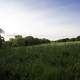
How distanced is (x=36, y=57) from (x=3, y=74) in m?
4.34

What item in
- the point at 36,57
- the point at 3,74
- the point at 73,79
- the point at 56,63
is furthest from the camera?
the point at 36,57

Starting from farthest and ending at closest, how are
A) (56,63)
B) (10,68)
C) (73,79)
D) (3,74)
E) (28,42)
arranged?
(28,42) < (56,63) < (10,68) < (3,74) < (73,79)

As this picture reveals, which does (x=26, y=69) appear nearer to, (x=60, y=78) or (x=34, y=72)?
(x=34, y=72)

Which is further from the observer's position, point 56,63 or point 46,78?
point 56,63

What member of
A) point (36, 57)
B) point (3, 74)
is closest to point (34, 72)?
point (3, 74)

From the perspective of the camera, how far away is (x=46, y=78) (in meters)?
10.1

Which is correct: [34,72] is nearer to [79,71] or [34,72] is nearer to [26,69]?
[26,69]

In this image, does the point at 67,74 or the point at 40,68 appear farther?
the point at 40,68

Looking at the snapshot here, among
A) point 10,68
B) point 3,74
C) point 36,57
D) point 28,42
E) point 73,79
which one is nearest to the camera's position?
point 73,79

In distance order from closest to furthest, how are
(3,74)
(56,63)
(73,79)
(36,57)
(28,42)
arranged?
(73,79) → (3,74) → (56,63) → (36,57) → (28,42)

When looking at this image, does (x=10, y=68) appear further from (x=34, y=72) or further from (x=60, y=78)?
(x=60, y=78)

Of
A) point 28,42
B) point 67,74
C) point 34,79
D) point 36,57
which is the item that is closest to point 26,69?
point 34,79

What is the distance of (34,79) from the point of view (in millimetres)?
10117

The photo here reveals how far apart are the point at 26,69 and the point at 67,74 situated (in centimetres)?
208
